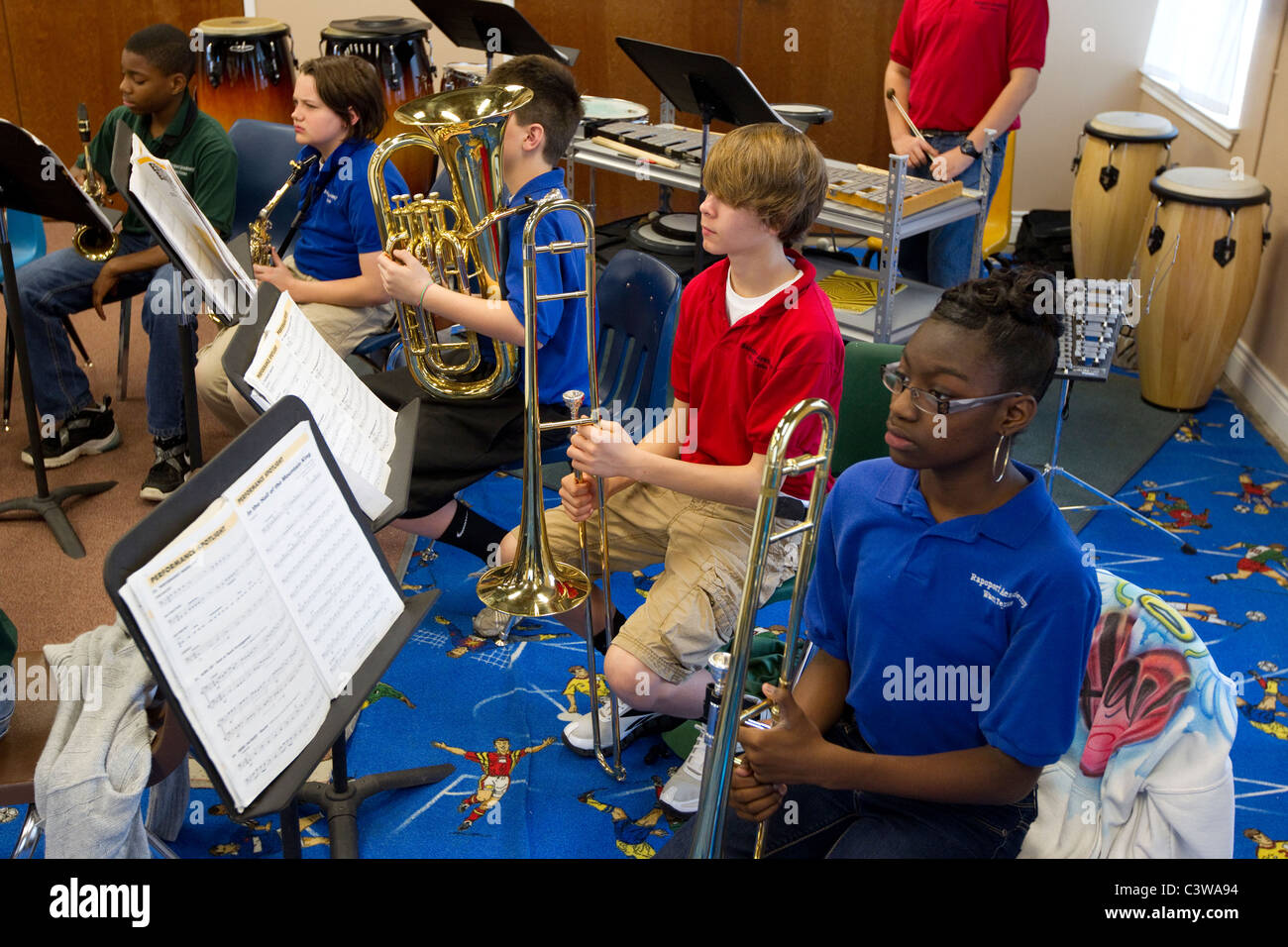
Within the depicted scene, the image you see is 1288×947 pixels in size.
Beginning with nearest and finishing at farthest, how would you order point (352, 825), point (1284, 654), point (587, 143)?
point (352, 825), point (1284, 654), point (587, 143)

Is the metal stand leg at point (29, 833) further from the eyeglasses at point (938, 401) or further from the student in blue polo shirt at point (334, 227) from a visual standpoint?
the eyeglasses at point (938, 401)

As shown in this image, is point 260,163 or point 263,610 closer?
point 263,610

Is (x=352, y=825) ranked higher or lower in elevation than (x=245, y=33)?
lower

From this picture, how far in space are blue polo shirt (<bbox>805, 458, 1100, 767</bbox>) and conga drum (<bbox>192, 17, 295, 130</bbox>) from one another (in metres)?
4.20

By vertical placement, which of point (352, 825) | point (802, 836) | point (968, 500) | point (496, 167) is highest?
point (496, 167)

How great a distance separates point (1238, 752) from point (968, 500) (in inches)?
58.7

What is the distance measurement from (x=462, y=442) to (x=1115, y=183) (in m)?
3.40

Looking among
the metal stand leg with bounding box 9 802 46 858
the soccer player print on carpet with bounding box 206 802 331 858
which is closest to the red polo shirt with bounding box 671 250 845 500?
the soccer player print on carpet with bounding box 206 802 331 858

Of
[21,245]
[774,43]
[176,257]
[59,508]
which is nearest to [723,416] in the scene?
[176,257]

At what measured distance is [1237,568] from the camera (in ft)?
Result: 11.5

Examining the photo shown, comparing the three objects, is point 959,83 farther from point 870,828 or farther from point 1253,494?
point 870,828

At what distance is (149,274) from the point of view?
400cm

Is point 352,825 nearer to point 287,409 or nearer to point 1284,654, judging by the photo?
point 287,409
